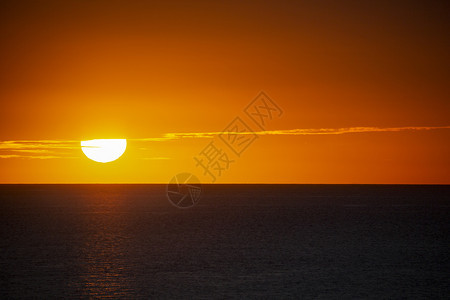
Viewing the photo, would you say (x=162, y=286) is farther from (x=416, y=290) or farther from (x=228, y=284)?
(x=416, y=290)

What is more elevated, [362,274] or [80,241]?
[80,241]

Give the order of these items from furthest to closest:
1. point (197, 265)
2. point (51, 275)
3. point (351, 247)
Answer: point (351, 247)
point (197, 265)
point (51, 275)

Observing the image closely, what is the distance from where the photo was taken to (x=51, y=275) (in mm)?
34531

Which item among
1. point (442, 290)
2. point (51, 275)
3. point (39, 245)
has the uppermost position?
point (39, 245)

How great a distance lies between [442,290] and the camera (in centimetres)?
3112

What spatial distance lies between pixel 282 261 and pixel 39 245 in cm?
2516

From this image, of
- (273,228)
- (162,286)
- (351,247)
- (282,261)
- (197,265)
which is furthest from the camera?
(273,228)

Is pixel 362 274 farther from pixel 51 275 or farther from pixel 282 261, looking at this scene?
pixel 51 275

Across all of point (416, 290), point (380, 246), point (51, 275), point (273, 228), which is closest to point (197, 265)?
point (51, 275)

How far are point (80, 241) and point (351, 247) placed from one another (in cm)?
2743

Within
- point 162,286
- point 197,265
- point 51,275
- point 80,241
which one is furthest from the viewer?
point 80,241

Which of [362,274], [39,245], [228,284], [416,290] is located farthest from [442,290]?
[39,245]

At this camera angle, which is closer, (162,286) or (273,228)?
(162,286)

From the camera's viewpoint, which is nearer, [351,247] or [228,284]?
[228,284]
